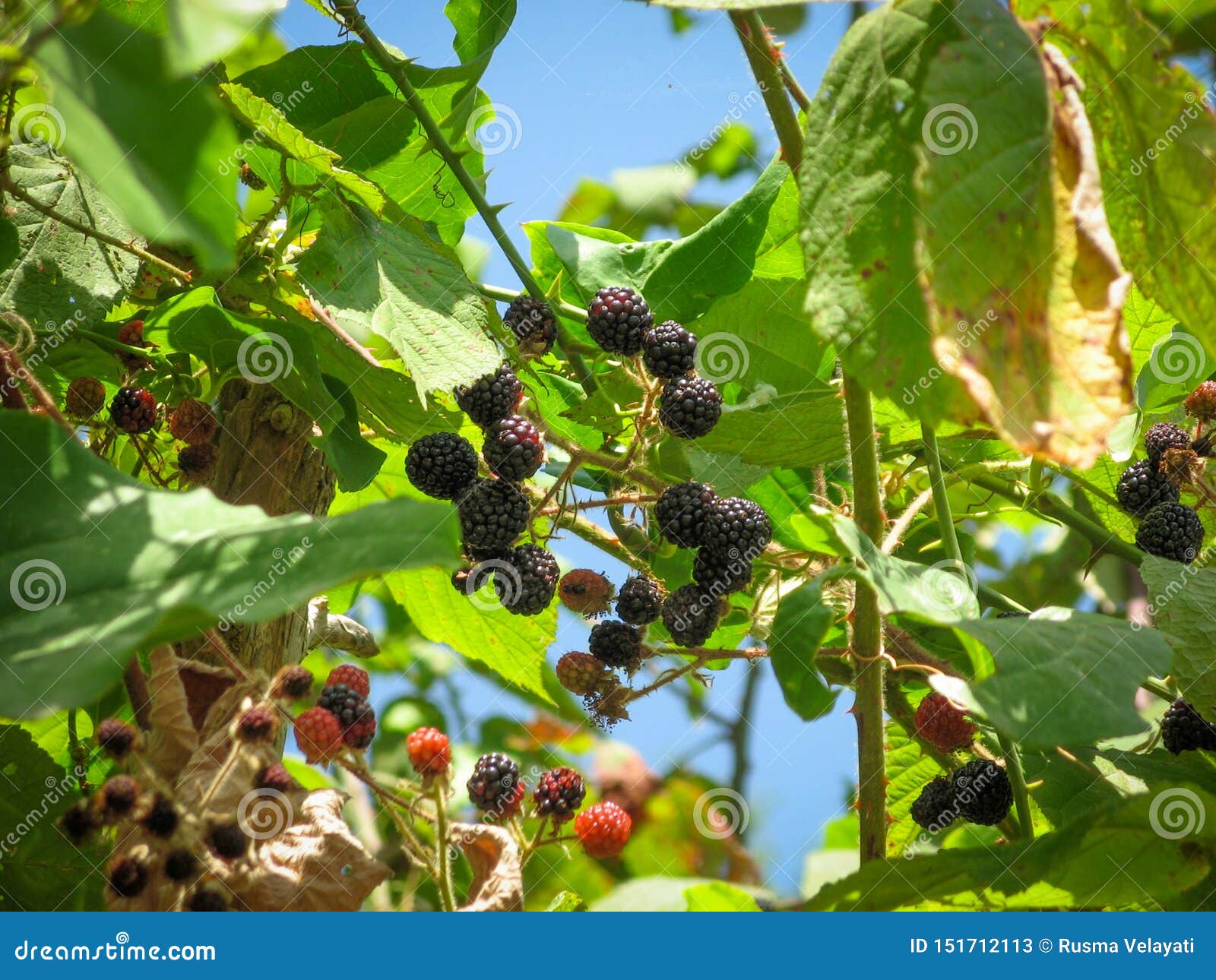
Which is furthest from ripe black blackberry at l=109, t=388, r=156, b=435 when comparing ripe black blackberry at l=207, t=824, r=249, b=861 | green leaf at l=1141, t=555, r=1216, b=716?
green leaf at l=1141, t=555, r=1216, b=716

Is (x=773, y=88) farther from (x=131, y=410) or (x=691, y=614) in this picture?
(x=131, y=410)

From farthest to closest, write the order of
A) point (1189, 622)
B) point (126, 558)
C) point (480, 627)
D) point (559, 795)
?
point (480, 627) < point (1189, 622) < point (559, 795) < point (126, 558)

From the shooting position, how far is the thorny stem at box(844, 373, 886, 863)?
3.75ft

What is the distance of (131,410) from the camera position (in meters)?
1.40

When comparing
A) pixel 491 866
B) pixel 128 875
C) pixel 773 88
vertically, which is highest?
pixel 773 88

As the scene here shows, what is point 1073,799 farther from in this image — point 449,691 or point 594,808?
point 449,691

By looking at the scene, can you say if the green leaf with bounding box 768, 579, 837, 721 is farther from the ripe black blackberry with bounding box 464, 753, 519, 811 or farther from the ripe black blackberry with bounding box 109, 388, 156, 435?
the ripe black blackberry with bounding box 109, 388, 156, 435

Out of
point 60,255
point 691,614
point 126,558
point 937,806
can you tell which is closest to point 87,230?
point 60,255

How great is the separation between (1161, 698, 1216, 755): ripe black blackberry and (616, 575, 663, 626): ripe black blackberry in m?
0.60

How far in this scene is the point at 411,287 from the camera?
1.27 m

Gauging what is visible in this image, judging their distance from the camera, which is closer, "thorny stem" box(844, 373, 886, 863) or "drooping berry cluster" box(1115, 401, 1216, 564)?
"thorny stem" box(844, 373, 886, 863)

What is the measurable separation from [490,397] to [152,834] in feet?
1.80

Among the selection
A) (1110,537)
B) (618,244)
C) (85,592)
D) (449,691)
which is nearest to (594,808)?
(85,592)

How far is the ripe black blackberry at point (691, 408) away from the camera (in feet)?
4.10
